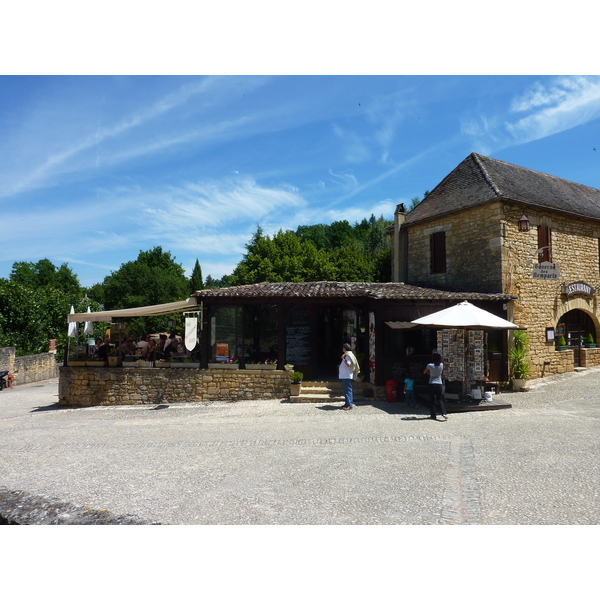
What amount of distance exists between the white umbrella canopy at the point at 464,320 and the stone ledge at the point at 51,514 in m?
6.85

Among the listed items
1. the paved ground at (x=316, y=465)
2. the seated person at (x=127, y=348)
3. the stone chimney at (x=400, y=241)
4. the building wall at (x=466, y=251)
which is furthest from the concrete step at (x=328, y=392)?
the stone chimney at (x=400, y=241)

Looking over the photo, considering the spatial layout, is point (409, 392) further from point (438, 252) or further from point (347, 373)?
point (438, 252)

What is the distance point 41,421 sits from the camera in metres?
9.96

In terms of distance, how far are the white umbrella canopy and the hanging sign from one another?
5.63 metres

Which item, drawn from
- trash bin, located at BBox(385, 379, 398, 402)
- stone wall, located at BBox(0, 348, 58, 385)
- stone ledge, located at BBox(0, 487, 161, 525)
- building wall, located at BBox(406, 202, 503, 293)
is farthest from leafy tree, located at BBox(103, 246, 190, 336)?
stone ledge, located at BBox(0, 487, 161, 525)

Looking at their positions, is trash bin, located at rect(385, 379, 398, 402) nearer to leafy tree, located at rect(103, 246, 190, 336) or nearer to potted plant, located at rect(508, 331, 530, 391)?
potted plant, located at rect(508, 331, 530, 391)

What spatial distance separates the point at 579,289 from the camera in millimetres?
13516

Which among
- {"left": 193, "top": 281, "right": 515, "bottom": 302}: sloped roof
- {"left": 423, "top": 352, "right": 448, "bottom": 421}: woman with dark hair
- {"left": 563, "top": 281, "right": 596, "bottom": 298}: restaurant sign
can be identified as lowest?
{"left": 423, "top": 352, "right": 448, "bottom": 421}: woman with dark hair

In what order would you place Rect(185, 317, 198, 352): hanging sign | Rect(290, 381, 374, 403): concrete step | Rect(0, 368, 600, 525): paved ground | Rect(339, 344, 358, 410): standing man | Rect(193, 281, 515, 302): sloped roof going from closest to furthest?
Rect(0, 368, 600, 525): paved ground < Rect(339, 344, 358, 410): standing man < Rect(290, 381, 374, 403): concrete step < Rect(193, 281, 515, 302): sloped roof < Rect(185, 317, 198, 352): hanging sign

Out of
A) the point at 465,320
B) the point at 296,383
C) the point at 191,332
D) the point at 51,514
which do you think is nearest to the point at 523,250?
the point at 465,320

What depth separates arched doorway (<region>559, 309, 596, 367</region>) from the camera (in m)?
14.0

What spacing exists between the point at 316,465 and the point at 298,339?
5782 millimetres

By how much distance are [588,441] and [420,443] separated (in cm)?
264

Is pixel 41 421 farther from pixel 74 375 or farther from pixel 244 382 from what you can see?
pixel 244 382
